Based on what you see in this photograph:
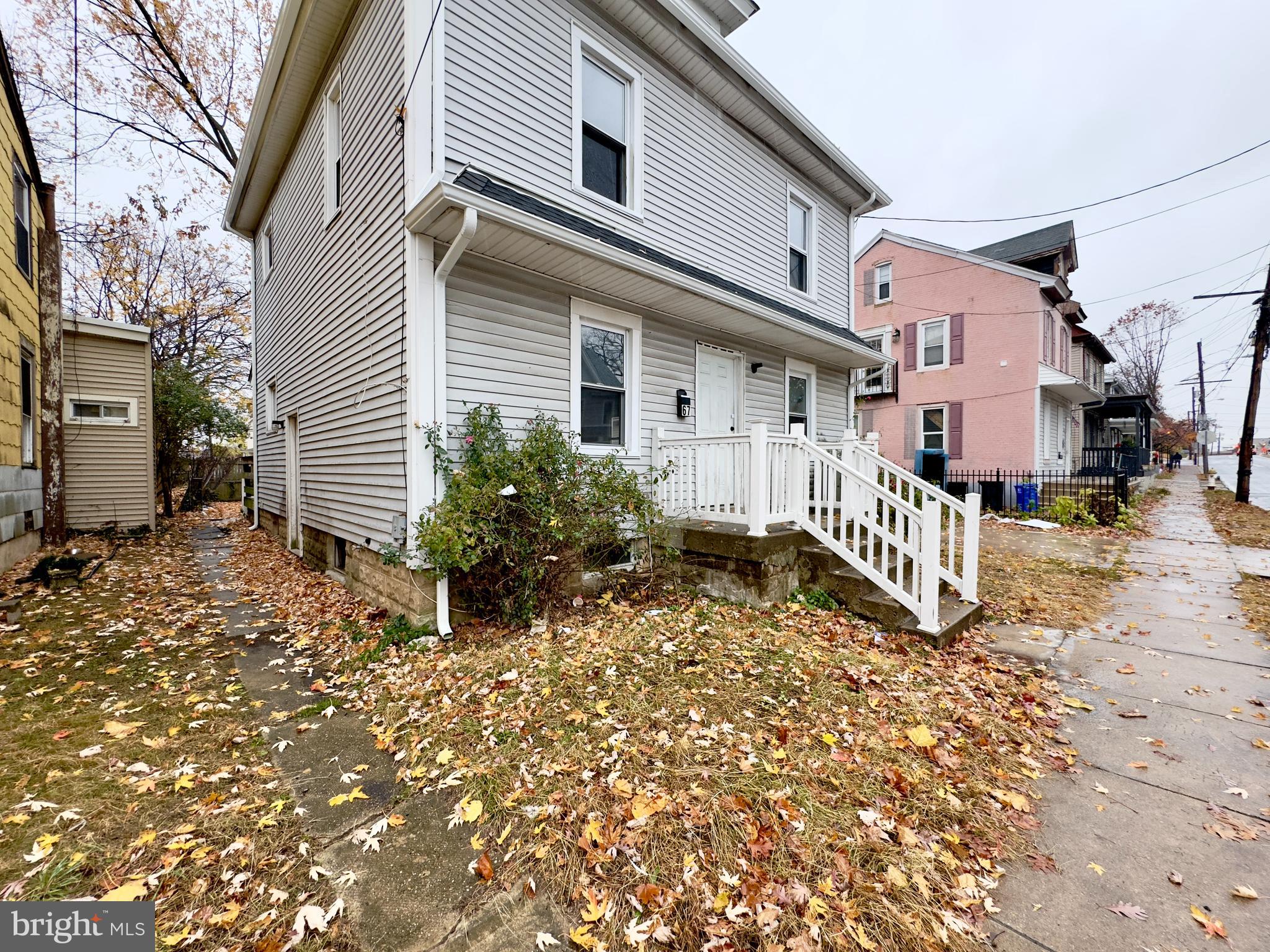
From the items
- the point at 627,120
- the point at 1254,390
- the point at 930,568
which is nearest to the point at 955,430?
the point at 1254,390

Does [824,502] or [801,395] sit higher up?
[801,395]

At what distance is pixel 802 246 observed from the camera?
944 centimetres

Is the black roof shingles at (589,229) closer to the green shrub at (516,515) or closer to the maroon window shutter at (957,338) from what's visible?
the green shrub at (516,515)

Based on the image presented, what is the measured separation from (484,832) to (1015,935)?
2070 millimetres

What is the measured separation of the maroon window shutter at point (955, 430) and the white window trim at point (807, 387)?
34.2ft

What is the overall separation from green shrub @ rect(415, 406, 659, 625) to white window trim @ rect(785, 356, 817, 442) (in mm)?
4723

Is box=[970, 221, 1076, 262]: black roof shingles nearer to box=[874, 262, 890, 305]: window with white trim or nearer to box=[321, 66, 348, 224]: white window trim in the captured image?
box=[874, 262, 890, 305]: window with white trim

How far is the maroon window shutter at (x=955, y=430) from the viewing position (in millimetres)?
16922

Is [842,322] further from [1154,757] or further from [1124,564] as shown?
[1154,757]

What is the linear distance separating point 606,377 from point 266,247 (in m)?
8.47

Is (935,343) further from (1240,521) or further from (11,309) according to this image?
(11,309)

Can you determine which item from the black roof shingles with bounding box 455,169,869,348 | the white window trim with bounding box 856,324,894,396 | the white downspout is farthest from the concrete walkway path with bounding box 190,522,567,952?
the white window trim with bounding box 856,324,894,396

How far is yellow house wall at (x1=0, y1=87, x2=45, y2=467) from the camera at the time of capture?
6.04m

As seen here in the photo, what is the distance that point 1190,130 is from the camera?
12.0m
